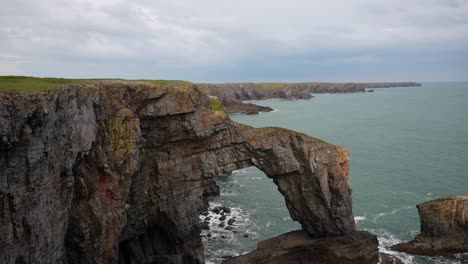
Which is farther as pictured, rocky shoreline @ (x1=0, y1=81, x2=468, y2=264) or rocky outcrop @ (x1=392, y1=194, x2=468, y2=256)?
rocky outcrop @ (x1=392, y1=194, x2=468, y2=256)

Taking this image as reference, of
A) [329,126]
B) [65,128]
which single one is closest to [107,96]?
[65,128]

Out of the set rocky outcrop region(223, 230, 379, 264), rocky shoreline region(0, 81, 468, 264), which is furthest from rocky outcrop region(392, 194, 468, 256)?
rocky outcrop region(223, 230, 379, 264)

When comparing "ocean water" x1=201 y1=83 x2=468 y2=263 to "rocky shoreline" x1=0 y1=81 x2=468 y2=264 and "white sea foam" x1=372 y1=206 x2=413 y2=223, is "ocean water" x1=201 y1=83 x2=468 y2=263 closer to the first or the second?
"white sea foam" x1=372 y1=206 x2=413 y2=223

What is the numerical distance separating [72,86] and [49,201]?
22.3 ft

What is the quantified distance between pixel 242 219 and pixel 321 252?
49.5ft

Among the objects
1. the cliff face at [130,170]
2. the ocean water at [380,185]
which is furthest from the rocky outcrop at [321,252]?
the ocean water at [380,185]

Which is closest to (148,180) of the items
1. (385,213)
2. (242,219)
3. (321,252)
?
(321,252)

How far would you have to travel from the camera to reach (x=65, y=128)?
22141mm

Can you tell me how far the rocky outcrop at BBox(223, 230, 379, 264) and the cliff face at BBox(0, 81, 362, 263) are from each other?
100 cm

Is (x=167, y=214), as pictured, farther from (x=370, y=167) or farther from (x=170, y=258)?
(x=370, y=167)

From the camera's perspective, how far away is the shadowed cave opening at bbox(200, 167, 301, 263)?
1720 inches

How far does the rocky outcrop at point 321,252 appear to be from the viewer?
37.0 metres

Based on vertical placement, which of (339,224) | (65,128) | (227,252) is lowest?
(227,252)

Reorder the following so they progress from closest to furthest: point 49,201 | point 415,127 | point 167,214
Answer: point 49,201, point 167,214, point 415,127
